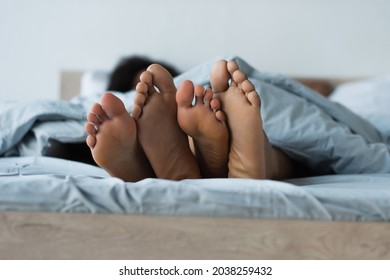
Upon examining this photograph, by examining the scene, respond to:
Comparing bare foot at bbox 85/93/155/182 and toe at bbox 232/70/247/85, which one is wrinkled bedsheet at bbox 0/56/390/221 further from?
toe at bbox 232/70/247/85

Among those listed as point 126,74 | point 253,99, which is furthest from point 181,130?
point 126,74

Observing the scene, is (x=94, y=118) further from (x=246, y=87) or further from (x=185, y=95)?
(x=246, y=87)

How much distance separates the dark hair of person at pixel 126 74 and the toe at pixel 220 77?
4.03ft

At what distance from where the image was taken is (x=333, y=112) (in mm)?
1308

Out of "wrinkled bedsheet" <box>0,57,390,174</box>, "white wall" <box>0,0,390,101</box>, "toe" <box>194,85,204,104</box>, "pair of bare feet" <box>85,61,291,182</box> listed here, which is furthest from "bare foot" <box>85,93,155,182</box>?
"white wall" <box>0,0,390,101</box>

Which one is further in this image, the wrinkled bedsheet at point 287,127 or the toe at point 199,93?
the wrinkled bedsheet at point 287,127

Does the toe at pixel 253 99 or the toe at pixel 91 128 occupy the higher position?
the toe at pixel 253 99

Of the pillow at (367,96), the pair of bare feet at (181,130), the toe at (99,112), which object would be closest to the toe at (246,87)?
the pair of bare feet at (181,130)

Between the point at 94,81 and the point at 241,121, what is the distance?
4.84 ft

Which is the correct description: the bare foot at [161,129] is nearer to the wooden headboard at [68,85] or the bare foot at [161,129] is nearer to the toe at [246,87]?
the toe at [246,87]

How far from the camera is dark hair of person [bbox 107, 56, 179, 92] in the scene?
7.26 ft

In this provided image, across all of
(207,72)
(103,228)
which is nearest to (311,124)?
(207,72)

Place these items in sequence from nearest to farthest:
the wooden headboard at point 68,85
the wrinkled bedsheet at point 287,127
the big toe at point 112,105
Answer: the big toe at point 112,105
the wrinkled bedsheet at point 287,127
the wooden headboard at point 68,85

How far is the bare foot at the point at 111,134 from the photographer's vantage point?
0.95 m
